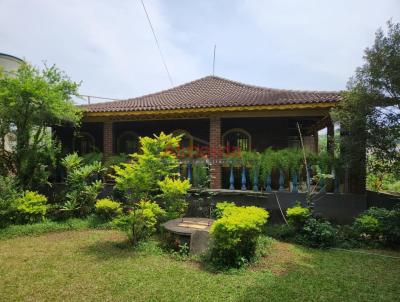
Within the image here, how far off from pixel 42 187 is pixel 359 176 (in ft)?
32.4

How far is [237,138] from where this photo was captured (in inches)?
460

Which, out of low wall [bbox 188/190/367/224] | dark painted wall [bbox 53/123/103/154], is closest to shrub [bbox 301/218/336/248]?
low wall [bbox 188/190/367/224]

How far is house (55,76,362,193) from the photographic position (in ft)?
28.2

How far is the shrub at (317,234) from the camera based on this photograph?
609 centimetres

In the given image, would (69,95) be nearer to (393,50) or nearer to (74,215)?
(74,215)

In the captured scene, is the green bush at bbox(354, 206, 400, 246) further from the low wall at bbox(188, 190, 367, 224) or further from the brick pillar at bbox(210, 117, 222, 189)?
the brick pillar at bbox(210, 117, 222, 189)

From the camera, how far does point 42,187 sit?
10.4 metres

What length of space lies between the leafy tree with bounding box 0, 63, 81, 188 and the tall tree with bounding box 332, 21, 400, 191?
7.66 meters

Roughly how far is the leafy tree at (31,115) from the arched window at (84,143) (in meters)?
3.88

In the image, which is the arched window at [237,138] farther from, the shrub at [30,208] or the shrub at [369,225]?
the shrub at [30,208]

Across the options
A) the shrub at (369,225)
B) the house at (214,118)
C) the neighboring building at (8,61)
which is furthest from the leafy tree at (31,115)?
the shrub at (369,225)

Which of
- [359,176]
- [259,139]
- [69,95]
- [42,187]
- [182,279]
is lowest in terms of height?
[182,279]

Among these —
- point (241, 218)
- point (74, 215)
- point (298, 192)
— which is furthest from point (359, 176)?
point (74, 215)

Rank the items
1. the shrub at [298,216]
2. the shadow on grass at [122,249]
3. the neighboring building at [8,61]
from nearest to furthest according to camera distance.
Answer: the shadow on grass at [122,249], the shrub at [298,216], the neighboring building at [8,61]
